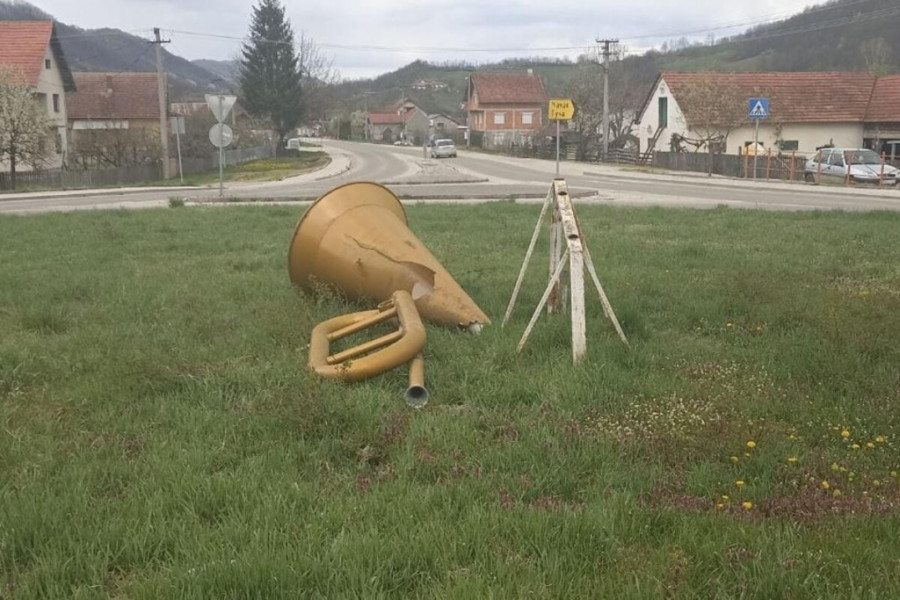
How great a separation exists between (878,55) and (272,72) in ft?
166

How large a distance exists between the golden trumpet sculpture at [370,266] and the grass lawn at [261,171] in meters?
30.6

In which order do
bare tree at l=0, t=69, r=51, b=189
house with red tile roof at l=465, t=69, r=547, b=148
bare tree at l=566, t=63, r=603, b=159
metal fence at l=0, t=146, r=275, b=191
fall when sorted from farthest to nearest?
house with red tile roof at l=465, t=69, r=547, b=148
bare tree at l=566, t=63, r=603, b=159
metal fence at l=0, t=146, r=275, b=191
bare tree at l=0, t=69, r=51, b=189

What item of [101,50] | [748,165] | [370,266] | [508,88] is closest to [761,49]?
[508,88]

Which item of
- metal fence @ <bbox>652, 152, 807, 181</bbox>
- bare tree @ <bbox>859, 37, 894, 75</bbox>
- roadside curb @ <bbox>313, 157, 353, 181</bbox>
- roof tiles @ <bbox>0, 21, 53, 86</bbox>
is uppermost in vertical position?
bare tree @ <bbox>859, 37, 894, 75</bbox>

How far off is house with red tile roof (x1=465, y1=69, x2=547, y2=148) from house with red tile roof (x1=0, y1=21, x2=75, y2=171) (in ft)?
140

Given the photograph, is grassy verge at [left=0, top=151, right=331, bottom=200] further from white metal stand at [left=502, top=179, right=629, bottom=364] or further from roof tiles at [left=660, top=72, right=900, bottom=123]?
white metal stand at [left=502, top=179, right=629, bottom=364]

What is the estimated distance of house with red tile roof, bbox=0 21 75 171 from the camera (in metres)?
43.3

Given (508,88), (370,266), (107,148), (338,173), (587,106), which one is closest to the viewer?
(370,266)

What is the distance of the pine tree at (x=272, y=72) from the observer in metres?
61.9

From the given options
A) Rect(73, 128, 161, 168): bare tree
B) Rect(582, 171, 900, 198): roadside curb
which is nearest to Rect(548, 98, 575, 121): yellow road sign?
Rect(582, 171, 900, 198): roadside curb

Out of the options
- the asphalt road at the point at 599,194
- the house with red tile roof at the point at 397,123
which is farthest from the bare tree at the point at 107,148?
the house with red tile roof at the point at 397,123

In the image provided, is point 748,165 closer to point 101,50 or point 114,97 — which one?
point 114,97

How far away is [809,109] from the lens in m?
43.5

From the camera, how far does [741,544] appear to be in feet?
10.2
